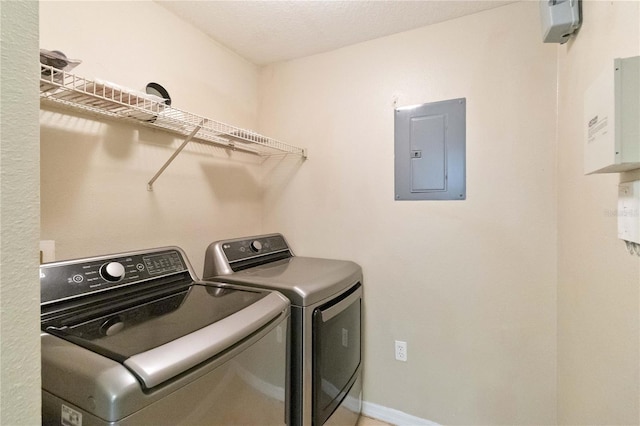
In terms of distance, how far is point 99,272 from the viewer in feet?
3.56

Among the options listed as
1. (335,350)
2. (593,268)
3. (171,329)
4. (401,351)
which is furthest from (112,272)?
(593,268)

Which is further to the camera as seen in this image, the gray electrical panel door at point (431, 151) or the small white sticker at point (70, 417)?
the gray electrical panel door at point (431, 151)

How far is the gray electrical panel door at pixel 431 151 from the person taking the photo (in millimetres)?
1655

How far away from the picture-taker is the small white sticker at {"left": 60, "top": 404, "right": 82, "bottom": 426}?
636 millimetres

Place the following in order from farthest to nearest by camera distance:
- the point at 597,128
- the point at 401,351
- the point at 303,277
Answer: the point at 401,351 < the point at 303,277 < the point at 597,128

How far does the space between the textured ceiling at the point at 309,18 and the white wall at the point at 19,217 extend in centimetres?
143

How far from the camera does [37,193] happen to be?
1.36ft

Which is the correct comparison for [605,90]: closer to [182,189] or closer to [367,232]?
[367,232]

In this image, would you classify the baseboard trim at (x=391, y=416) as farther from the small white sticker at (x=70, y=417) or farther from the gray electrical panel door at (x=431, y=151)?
the small white sticker at (x=70, y=417)

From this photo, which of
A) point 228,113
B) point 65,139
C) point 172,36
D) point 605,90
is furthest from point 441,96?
point 65,139

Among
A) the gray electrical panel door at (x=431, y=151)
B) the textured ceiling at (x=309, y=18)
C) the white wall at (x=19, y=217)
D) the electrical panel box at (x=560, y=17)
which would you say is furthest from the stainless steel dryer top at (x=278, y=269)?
the electrical panel box at (x=560, y=17)

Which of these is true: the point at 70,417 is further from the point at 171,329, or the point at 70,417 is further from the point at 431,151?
the point at 431,151

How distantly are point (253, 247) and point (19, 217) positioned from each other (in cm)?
144

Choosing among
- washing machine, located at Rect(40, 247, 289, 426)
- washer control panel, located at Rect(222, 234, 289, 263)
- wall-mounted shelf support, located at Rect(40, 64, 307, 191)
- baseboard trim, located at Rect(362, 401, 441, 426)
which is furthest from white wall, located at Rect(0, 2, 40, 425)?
baseboard trim, located at Rect(362, 401, 441, 426)
